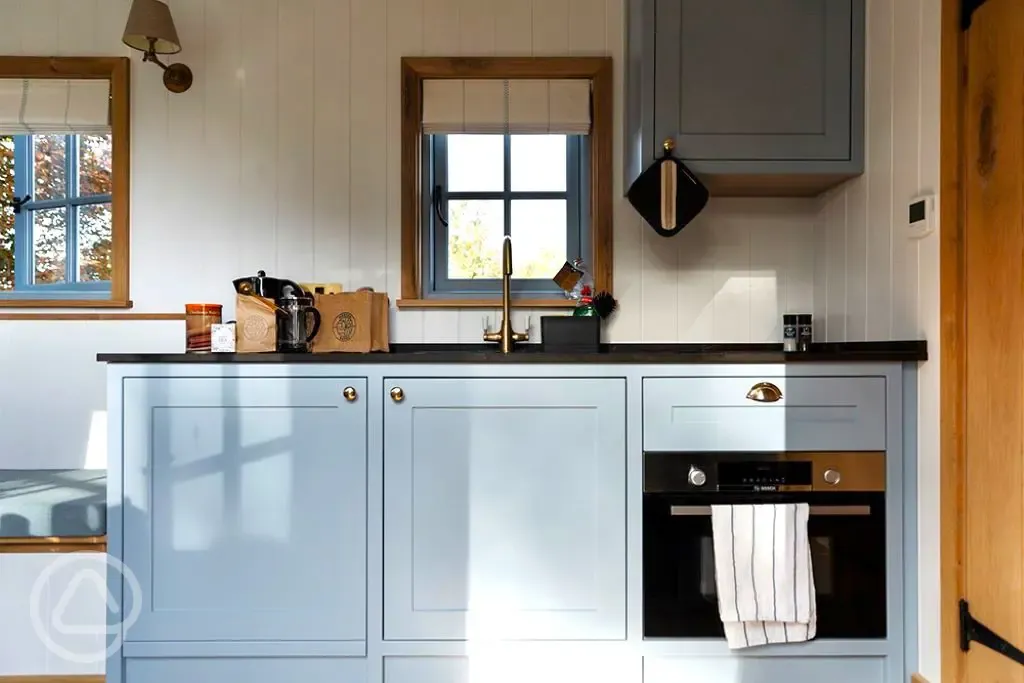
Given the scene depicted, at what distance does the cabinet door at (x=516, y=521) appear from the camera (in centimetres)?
177

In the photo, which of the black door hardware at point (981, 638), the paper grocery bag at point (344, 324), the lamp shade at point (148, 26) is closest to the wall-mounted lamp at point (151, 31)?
the lamp shade at point (148, 26)

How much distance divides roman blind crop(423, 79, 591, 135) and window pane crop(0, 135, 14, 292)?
1.52 m

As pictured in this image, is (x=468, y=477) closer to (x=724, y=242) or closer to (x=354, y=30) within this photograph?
(x=724, y=242)

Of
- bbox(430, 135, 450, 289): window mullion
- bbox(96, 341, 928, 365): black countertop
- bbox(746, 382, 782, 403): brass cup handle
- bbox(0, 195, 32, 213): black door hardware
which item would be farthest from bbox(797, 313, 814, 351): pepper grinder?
bbox(0, 195, 32, 213): black door hardware

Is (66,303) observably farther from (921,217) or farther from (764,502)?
(921,217)

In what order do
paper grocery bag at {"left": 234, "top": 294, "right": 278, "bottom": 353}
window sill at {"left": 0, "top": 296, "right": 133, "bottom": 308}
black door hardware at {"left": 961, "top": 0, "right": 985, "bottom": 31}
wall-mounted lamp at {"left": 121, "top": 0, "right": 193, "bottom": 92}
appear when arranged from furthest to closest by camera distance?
window sill at {"left": 0, "top": 296, "right": 133, "bottom": 308}
wall-mounted lamp at {"left": 121, "top": 0, "right": 193, "bottom": 92}
paper grocery bag at {"left": 234, "top": 294, "right": 278, "bottom": 353}
black door hardware at {"left": 961, "top": 0, "right": 985, "bottom": 31}

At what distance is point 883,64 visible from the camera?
192 cm

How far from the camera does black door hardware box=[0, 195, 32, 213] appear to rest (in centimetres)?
247

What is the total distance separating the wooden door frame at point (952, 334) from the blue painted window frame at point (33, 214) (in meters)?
2.60

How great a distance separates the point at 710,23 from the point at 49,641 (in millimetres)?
2724

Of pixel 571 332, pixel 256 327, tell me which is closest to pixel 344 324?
pixel 256 327

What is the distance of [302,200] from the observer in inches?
92.9

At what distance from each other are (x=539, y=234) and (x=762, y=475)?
46.0 inches

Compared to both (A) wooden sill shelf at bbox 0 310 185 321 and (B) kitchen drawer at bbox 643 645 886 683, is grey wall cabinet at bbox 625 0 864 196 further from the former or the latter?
(A) wooden sill shelf at bbox 0 310 185 321
